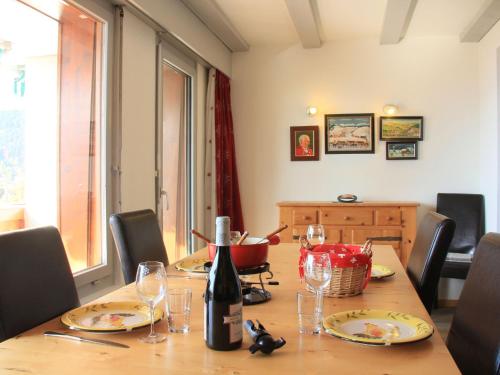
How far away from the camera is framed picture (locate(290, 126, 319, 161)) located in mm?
4777

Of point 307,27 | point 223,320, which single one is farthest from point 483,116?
point 223,320

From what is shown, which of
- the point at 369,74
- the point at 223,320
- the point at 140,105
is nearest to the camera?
the point at 223,320

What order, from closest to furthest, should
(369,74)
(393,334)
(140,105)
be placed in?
1. (393,334)
2. (140,105)
3. (369,74)

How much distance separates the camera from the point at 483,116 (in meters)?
4.38

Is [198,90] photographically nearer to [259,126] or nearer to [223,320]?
[259,126]

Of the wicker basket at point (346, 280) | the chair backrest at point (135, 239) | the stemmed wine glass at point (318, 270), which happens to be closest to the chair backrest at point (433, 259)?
the wicker basket at point (346, 280)

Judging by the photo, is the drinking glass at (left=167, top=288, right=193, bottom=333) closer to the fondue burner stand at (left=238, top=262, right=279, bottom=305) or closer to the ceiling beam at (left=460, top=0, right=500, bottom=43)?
the fondue burner stand at (left=238, top=262, right=279, bottom=305)

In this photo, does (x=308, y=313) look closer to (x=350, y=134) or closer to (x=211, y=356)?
(x=211, y=356)

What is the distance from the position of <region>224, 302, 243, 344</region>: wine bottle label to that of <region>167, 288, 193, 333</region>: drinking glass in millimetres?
181

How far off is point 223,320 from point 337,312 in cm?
44

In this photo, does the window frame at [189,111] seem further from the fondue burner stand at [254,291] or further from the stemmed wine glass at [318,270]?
the stemmed wine glass at [318,270]

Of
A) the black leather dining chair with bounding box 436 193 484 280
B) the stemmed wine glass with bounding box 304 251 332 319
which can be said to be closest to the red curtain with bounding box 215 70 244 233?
the black leather dining chair with bounding box 436 193 484 280

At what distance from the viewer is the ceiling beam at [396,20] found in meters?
3.50

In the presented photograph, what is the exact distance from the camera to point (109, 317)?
1.27 meters
